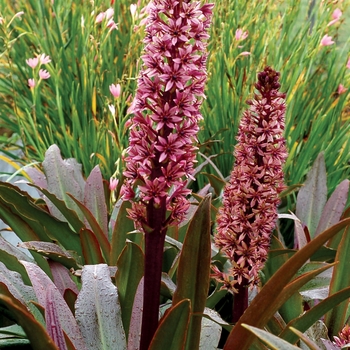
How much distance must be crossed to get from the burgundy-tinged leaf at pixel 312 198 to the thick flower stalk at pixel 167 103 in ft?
4.06

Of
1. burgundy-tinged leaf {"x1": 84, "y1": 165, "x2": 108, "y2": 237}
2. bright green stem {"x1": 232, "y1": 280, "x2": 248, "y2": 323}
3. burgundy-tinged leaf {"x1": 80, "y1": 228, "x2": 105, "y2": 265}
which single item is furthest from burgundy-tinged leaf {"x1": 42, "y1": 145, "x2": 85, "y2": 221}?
bright green stem {"x1": 232, "y1": 280, "x2": 248, "y2": 323}

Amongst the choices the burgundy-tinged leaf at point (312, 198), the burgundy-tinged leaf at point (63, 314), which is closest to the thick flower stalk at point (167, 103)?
the burgundy-tinged leaf at point (63, 314)

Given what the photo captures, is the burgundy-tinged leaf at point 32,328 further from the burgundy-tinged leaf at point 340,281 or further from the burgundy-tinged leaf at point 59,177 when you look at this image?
the burgundy-tinged leaf at point 59,177

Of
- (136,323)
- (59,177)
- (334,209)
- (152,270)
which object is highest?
(59,177)

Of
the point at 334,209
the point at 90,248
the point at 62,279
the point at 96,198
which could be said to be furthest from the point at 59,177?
the point at 334,209

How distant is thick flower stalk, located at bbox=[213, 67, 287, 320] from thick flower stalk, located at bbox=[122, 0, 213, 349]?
5.6 inches

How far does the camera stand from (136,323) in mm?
1452

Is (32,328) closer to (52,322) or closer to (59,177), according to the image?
(52,322)

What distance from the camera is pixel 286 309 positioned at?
168 cm

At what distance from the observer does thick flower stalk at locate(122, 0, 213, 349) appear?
1122 millimetres

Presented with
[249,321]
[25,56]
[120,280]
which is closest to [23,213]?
[120,280]

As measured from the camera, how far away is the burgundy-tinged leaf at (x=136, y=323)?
144cm

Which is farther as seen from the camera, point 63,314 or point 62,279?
point 62,279

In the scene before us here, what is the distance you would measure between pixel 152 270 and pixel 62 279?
512 mm
